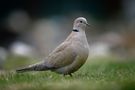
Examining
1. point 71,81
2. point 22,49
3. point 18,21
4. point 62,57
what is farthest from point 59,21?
point 71,81

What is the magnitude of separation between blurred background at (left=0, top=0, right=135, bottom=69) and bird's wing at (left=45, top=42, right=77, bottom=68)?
1625 cm

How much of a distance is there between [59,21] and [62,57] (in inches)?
760

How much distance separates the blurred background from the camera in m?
31.3

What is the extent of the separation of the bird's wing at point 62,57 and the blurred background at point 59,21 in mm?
16245

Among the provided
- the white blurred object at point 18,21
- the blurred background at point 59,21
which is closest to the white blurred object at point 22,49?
the blurred background at point 59,21

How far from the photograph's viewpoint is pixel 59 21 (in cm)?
3291

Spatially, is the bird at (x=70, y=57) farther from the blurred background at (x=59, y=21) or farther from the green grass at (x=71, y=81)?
the blurred background at (x=59, y=21)

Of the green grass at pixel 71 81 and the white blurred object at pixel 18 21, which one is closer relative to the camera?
the green grass at pixel 71 81

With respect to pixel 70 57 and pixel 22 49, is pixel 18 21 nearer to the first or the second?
pixel 22 49

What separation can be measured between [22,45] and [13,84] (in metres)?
16.8

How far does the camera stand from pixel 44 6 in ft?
110

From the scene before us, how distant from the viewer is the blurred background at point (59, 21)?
31.3m

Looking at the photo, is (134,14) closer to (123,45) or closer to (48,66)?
(123,45)

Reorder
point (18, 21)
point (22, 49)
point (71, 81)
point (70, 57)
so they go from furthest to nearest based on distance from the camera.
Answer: point (18, 21) → point (22, 49) → point (70, 57) → point (71, 81)
